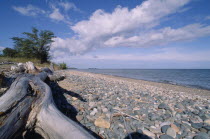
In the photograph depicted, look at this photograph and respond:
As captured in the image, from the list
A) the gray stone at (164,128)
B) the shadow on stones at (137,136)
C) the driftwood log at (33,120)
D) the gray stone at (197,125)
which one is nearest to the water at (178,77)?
the gray stone at (197,125)

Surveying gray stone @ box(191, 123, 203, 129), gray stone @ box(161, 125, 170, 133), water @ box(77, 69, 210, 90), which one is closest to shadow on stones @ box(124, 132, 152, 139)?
gray stone @ box(161, 125, 170, 133)

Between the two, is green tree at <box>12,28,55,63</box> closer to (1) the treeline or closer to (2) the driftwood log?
(1) the treeline

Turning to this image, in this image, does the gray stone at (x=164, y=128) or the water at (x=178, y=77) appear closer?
the gray stone at (x=164, y=128)

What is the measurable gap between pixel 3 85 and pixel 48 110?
2496mm

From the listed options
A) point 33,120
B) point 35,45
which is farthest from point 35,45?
point 33,120

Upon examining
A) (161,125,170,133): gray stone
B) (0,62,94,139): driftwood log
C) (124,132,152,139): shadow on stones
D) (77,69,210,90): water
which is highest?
(0,62,94,139): driftwood log

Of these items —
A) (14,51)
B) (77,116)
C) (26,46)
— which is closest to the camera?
(77,116)

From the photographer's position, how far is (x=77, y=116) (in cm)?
219

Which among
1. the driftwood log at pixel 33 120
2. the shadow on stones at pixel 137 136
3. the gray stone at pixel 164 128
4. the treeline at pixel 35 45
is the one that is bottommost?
the shadow on stones at pixel 137 136

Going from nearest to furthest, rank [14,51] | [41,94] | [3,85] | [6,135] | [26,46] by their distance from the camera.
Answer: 1. [6,135]
2. [41,94]
3. [3,85]
4. [26,46]
5. [14,51]

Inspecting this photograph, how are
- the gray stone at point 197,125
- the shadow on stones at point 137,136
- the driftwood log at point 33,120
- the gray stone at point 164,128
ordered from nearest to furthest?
the driftwood log at point 33,120
the shadow on stones at point 137,136
the gray stone at point 164,128
the gray stone at point 197,125

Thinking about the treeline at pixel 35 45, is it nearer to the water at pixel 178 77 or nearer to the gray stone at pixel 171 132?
the water at pixel 178 77

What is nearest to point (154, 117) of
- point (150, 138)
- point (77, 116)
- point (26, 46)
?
point (150, 138)

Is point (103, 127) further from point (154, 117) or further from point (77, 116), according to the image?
point (154, 117)
